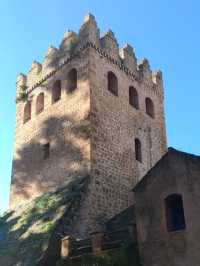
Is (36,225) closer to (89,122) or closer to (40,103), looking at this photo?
(89,122)

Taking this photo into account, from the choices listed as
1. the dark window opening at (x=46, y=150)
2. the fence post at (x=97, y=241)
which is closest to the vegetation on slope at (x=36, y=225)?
the fence post at (x=97, y=241)

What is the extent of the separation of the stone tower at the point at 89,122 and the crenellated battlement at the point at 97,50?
51 millimetres

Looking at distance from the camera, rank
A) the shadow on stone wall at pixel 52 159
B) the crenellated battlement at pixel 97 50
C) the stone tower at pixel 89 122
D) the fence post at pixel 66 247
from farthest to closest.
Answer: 1. the crenellated battlement at pixel 97 50
2. the shadow on stone wall at pixel 52 159
3. the stone tower at pixel 89 122
4. the fence post at pixel 66 247

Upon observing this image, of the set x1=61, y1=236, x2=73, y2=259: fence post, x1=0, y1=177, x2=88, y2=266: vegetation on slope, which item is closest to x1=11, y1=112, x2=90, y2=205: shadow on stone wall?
x1=0, y1=177, x2=88, y2=266: vegetation on slope

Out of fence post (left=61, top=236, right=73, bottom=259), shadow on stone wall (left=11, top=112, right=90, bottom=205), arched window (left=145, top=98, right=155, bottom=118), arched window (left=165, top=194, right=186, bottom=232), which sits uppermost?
arched window (left=145, top=98, right=155, bottom=118)

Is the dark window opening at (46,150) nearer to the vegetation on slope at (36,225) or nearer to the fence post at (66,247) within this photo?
the vegetation on slope at (36,225)

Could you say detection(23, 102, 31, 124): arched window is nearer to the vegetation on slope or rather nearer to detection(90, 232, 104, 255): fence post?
the vegetation on slope

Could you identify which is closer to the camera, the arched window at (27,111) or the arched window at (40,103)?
the arched window at (40,103)

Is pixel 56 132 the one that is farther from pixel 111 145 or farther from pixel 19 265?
pixel 19 265

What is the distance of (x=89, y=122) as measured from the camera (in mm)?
17219

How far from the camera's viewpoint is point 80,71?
1881 centimetres

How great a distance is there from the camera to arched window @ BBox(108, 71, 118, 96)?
19391 mm

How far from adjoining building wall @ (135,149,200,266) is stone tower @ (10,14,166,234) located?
137 inches

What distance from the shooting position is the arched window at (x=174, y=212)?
11.7m
